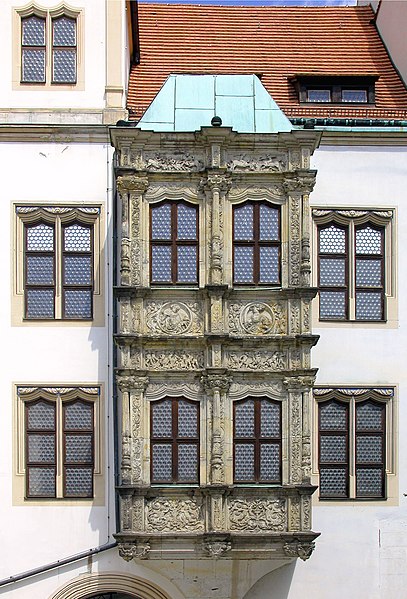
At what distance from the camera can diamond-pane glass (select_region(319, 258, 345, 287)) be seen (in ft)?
69.7

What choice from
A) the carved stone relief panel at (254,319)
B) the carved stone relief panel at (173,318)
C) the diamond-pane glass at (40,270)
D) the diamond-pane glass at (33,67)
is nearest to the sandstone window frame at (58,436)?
the carved stone relief panel at (173,318)

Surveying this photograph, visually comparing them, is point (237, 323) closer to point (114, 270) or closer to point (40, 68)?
point (114, 270)

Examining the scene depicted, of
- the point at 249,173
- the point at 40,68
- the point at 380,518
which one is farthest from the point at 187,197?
the point at 380,518

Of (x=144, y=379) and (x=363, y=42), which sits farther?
(x=363, y=42)

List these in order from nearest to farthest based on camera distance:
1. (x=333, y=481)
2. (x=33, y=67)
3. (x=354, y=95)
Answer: (x=333, y=481), (x=33, y=67), (x=354, y=95)

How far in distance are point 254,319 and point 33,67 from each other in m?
6.32

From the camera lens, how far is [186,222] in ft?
65.8

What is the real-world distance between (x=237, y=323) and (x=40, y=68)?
610 cm

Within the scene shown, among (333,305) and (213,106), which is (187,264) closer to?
(213,106)

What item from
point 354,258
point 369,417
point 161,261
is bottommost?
point 369,417

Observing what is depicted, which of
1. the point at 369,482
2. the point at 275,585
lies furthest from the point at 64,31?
the point at 275,585

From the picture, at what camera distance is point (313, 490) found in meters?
19.6

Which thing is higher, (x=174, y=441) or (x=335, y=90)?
(x=335, y=90)

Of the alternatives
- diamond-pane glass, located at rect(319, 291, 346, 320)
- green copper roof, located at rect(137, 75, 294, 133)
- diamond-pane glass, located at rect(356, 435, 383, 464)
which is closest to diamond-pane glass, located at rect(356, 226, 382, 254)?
diamond-pane glass, located at rect(319, 291, 346, 320)
